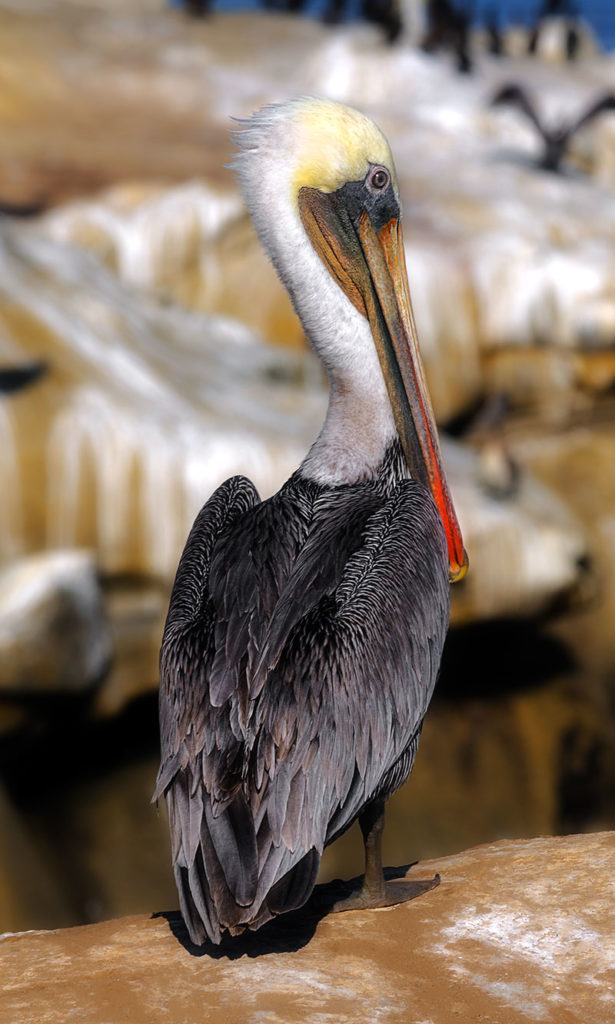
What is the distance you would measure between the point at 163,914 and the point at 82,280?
20.3ft

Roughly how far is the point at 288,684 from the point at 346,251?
4.56ft

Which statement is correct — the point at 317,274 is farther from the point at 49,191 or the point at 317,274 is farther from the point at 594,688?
the point at 49,191

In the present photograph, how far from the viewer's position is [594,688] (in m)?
10.6

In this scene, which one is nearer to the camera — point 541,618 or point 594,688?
point 541,618

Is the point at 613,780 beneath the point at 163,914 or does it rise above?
beneath

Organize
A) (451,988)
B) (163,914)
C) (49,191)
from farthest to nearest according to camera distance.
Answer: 1. (49,191)
2. (163,914)
3. (451,988)

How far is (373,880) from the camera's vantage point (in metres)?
3.25

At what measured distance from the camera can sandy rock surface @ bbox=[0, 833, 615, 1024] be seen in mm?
2650

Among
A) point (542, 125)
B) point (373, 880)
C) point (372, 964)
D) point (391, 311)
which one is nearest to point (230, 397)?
point (391, 311)

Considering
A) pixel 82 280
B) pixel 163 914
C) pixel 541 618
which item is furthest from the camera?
pixel 541 618

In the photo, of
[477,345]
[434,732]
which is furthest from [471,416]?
[434,732]

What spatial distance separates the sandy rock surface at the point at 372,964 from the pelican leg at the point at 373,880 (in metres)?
0.03

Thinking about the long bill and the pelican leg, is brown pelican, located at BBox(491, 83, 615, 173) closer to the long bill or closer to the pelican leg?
the long bill

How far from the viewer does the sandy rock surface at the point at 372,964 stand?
2.65 m
